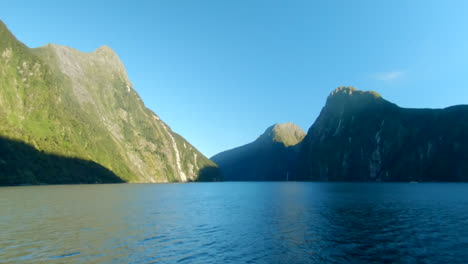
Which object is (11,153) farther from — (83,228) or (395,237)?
(395,237)

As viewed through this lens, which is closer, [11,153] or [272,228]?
[272,228]

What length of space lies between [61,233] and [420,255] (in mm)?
39350

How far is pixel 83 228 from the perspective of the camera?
39469 millimetres

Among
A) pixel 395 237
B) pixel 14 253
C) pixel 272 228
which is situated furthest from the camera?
pixel 272 228

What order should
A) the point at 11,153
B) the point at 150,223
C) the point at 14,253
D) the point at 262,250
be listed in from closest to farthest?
the point at 14,253 < the point at 262,250 < the point at 150,223 < the point at 11,153

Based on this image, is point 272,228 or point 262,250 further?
point 272,228

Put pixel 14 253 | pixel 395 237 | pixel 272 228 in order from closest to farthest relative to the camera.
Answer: pixel 14 253, pixel 395 237, pixel 272 228

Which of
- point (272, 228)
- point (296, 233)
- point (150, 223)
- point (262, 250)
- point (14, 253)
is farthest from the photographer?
point (150, 223)

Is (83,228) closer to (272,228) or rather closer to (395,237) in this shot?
(272,228)

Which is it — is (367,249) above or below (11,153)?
below

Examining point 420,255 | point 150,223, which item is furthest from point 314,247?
point 150,223

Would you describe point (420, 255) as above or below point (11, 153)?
below

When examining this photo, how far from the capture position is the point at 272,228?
135 ft

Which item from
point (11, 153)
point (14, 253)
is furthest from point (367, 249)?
point (11, 153)
